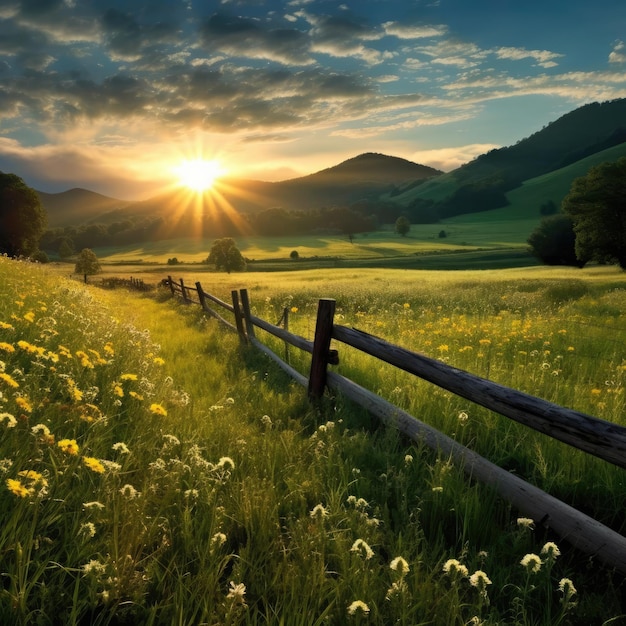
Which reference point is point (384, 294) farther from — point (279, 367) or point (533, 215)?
point (533, 215)

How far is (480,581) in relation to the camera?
212 centimetres

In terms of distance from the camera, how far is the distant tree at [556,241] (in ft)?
208

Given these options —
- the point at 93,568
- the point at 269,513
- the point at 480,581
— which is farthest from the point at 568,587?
the point at 93,568

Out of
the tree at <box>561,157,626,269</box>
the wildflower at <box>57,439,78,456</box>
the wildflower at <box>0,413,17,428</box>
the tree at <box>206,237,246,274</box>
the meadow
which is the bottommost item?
the meadow

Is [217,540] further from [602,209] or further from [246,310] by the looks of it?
[602,209]

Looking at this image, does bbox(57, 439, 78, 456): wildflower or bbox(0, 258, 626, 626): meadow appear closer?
bbox(0, 258, 626, 626): meadow

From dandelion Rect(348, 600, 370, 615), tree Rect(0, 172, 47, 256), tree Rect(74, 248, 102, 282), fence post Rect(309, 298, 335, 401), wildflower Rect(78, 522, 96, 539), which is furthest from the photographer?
tree Rect(0, 172, 47, 256)

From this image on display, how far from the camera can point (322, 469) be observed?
3414 mm

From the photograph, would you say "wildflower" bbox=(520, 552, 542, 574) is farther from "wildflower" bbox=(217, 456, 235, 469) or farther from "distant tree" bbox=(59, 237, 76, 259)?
"distant tree" bbox=(59, 237, 76, 259)

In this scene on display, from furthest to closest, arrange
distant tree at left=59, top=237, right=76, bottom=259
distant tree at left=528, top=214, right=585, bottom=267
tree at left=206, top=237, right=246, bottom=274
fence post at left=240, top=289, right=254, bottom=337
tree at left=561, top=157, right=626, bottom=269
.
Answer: distant tree at left=59, top=237, right=76, bottom=259, tree at left=206, top=237, right=246, bottom=274, distant tree at left=528, top=214, right=585, bottom=267, tree at left=561, top=157, right=626, bottom=269, fence post at left=240, top=289, right=254, bottom=337

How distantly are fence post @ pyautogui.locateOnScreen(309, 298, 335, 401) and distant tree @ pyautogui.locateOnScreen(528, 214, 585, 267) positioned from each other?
6771cm

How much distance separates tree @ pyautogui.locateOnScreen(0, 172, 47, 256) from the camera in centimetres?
4972

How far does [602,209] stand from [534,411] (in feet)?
124

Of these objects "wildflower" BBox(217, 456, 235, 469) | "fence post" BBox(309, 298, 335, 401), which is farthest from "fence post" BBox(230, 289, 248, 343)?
"wildflower" BBox(217, 456, 235, 469)
